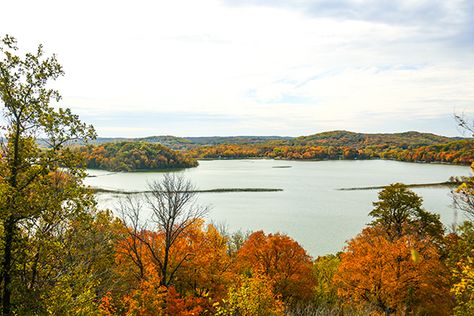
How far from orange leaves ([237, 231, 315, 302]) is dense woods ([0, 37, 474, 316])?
6 centimetres

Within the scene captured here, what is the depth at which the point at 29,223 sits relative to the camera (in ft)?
23.9

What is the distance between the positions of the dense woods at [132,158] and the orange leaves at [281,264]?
76.2m

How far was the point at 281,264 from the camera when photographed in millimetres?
20062

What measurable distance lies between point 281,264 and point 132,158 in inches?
3263

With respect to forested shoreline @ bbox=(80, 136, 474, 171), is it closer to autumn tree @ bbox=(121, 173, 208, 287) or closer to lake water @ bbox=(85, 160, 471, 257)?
lake water @ bbox=(85, 160, 471, 257)

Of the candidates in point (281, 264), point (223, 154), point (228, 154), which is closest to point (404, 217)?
point (281, 264)

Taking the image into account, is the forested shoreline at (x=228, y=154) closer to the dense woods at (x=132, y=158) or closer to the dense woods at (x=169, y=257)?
the dense woods at (x=132, y=158)

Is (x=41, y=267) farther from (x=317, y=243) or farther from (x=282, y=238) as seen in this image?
(x=317, y=243)

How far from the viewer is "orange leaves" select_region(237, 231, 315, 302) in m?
19.2

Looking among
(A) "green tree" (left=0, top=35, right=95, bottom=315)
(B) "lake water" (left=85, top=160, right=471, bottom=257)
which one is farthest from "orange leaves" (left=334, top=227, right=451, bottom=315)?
(A) "green tree" (left=0, top=35, right=95, bottom=315)

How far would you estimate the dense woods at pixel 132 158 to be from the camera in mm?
94938

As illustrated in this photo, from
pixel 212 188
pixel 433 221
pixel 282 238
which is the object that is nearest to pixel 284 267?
pixel 282 238

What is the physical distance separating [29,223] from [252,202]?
47253mm

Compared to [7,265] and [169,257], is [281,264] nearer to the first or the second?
[169,257]
